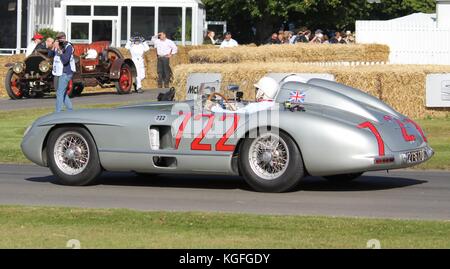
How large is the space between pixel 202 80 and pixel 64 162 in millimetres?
8820

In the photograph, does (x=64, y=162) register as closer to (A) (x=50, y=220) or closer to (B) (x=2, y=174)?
(B) (x=2, y=174)

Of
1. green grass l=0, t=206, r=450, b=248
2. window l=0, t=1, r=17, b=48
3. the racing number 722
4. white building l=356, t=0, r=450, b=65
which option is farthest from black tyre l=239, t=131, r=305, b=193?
window l=0, t=1, r=17, b=48

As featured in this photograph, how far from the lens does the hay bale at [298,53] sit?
25.8 meters

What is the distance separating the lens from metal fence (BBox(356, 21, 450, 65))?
3438 centimetres

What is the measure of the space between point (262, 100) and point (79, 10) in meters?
36.0

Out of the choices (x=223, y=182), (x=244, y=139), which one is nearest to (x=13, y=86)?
(x=223, y=182)

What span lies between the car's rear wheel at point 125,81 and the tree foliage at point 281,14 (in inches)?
1008

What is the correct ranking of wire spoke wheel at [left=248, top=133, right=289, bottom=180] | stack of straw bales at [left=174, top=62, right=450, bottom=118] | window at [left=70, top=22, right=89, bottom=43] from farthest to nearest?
window at [left=70, top=22, right=89, bottom=43], stack of straw bales at [left=174, top=62, right=450, bottom=118], wire spoke wheel at [left=248, top=133, right=289, bottom=180]

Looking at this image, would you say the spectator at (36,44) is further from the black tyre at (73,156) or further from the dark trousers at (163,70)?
the black tyre at (73,156)

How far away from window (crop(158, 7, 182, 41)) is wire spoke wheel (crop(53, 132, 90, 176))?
115ft

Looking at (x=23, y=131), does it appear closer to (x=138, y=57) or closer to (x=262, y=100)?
(x=262, y=100)

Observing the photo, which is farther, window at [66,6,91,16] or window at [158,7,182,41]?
window at [158,7,182,41]

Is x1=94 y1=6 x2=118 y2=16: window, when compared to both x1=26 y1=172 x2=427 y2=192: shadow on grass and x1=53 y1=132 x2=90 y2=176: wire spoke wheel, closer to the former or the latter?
x1=26 y1=172 x2=427 y2=192: shadow on grass

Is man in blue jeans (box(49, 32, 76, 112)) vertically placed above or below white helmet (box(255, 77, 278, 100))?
above
